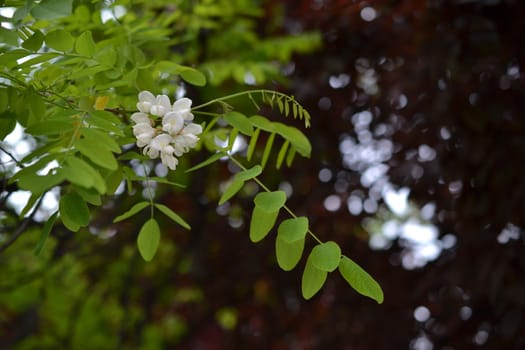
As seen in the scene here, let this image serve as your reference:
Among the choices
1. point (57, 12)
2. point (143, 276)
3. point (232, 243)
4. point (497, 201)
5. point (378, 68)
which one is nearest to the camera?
point (57, 12)

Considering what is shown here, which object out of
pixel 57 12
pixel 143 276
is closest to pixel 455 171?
pixel 57 12

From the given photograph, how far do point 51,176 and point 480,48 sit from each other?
1735mm

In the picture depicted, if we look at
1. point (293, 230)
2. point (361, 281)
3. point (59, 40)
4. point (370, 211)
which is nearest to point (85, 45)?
point (59, 40)

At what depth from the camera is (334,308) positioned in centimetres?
276

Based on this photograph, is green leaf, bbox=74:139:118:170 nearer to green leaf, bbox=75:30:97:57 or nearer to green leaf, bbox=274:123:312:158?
green leaf, bbox=75:30:97:57

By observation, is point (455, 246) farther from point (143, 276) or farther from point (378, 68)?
point (143, 276)

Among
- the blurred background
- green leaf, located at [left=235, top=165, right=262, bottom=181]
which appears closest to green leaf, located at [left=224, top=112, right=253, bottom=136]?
green leaf, located at [left=235, top=165, right=262, bottom=181]

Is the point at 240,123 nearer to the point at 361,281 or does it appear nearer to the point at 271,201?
the point at 271,201

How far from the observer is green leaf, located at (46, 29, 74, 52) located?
105cm

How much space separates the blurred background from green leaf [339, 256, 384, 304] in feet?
4.15

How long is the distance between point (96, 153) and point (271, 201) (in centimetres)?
24

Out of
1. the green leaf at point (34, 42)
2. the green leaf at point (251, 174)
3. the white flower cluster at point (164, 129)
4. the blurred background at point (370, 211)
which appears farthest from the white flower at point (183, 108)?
the blurred background at point (370, 211)

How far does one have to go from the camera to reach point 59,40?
1052 millimetres

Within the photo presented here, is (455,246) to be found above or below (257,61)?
below
